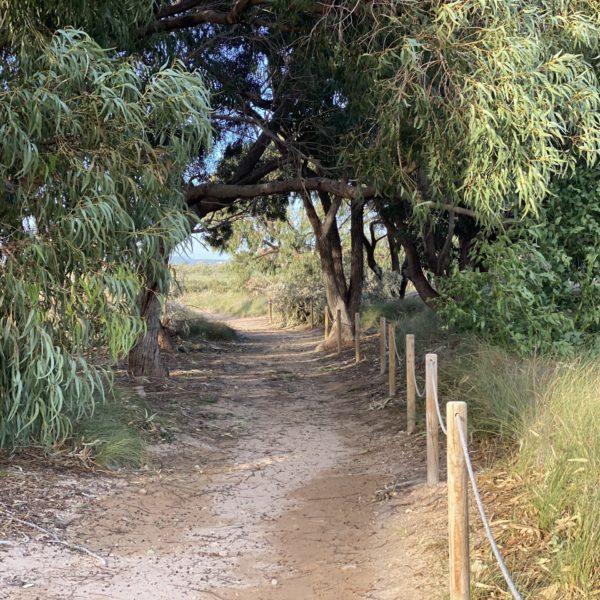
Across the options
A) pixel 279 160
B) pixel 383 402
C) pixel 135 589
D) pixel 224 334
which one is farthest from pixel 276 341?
pixel 135 589

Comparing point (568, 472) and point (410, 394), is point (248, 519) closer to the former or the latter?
point (410, 394)

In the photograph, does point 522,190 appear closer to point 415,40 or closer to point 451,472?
point 415,40

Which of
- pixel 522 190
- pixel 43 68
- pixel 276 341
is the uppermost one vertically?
pixel 43 68

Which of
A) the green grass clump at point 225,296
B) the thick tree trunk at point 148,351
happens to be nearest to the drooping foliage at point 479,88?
the thick tree trunk at point 148,351

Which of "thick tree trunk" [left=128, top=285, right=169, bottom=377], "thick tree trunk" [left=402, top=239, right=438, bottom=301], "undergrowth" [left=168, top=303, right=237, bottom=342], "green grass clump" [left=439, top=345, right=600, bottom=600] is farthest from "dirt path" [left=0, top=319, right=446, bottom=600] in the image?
"undergrowth" [left=168, top=303, right=237, bottom=342]

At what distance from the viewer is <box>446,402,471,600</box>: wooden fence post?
10.9 feet

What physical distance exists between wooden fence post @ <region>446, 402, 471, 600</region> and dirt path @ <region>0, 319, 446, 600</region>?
2.63 feet

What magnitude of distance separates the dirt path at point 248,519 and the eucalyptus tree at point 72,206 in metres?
0.98

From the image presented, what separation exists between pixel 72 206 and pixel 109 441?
8.01 feet

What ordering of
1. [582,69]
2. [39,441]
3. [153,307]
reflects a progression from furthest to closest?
[153,307] < [582,69] < [39,441]

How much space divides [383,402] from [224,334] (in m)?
12.5

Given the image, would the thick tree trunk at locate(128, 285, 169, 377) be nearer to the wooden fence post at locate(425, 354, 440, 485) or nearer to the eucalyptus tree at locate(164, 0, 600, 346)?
the eucalyptus tree at locate(164, 0, 600, 346)

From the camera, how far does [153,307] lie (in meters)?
11.5

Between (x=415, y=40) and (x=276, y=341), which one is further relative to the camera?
(x=276, y=341)
